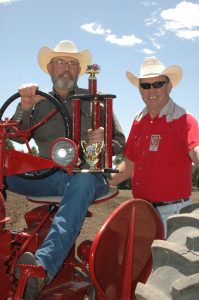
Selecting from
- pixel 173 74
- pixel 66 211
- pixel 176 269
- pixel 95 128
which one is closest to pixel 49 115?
pixel 95 128

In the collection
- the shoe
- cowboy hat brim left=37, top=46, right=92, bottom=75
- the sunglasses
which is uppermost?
cowboy hat brim left=37, top=46, right=92, bottom=75

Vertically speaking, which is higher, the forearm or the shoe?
the forearm

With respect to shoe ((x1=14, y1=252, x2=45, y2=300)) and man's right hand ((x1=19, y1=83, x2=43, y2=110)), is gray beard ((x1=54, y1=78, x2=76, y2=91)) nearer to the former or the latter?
man's right hand ((x1=19, y1=83, x2=43, y2=110))

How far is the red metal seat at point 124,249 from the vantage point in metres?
3.25

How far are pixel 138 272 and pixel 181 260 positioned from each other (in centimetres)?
105

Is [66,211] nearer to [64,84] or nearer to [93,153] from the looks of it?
[93,153]

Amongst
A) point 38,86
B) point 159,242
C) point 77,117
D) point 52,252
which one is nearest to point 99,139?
point 77,117

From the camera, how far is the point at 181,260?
2.53m

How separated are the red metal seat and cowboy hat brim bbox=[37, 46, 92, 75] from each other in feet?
5.87

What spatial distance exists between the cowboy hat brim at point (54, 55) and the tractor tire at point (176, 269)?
91.6 inches

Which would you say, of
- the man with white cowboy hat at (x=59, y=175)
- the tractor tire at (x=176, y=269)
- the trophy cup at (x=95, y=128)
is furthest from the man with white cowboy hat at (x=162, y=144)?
the tractor tire at (x=176, y=269)

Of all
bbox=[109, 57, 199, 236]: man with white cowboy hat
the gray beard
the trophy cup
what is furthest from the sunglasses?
the trophy cup

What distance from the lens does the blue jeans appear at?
3.18 m

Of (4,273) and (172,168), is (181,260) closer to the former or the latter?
(4,273)
